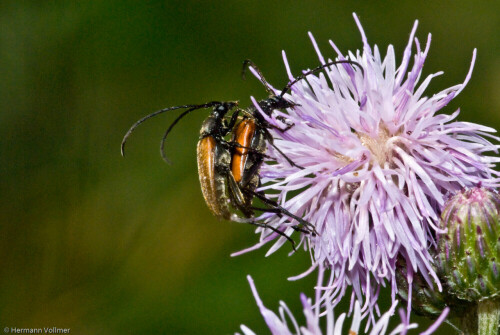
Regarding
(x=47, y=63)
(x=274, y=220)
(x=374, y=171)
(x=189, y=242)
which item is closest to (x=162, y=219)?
(x=189, y=242)

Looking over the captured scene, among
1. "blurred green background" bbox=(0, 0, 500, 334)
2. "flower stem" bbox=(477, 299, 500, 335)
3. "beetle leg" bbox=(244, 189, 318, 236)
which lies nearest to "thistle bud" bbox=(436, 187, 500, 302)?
"flower stem" bbox=(477, 299, 500, 335)

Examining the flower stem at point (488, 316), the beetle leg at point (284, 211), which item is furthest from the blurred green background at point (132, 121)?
the flower stem at point (488, 316)

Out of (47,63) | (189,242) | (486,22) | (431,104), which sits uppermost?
(47,63)

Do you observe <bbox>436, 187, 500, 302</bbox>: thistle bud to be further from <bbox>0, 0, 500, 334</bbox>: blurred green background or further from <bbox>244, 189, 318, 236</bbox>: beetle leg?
<bbox>0, 0, 500, 334</bbox>: blurred green background

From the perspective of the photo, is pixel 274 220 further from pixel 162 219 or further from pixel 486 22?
pixel 486 22

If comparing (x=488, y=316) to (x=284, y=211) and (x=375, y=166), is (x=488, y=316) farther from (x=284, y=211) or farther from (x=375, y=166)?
(x=284, y=211)

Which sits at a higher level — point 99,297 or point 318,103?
point 318,103
